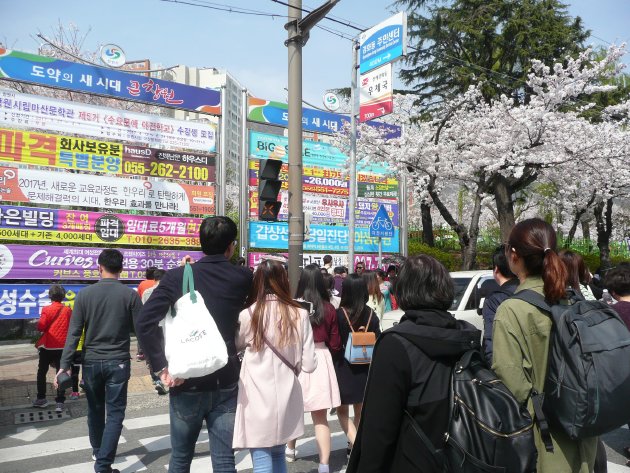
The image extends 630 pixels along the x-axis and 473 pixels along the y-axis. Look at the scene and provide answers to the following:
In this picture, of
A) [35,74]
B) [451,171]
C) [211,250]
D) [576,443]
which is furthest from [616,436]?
[451,171]

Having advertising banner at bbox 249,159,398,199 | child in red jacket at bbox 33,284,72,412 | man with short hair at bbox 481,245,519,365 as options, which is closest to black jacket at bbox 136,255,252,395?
man with short hair at bbox 481,245,519,365

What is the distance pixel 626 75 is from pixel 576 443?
32706mm

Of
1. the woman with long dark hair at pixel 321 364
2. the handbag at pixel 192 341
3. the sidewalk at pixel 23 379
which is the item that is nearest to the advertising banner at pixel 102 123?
the sidewalk at pixel 23 379

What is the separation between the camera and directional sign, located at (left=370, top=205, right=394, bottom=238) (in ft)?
42.9

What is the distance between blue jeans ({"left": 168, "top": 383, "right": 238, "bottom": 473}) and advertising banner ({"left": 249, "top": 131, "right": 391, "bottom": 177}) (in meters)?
11.8

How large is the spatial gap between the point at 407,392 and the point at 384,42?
10368mm

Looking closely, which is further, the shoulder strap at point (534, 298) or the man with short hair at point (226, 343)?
the man with short hair at point (226, 343)

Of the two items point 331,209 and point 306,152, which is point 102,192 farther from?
point 331,209

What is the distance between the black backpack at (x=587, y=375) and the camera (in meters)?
2.20

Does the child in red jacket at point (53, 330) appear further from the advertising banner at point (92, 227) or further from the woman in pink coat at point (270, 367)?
the advertising banner at point (92, 227)

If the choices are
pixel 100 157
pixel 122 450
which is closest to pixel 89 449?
pixel 122 450

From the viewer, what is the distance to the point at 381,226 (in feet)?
43.1

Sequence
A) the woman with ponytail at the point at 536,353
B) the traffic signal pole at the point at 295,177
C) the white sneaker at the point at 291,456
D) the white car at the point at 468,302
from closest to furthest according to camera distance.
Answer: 1. the woman with ponytail at the point at 536,353
2. the white sneaker at the point at 291,456
3. the traffic signal pole at the point at 295,177
4. the white car at the point at 468,302

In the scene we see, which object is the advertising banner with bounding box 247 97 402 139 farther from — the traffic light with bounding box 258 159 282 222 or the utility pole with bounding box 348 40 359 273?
the traffic light with bounding box 258 159 282 222
